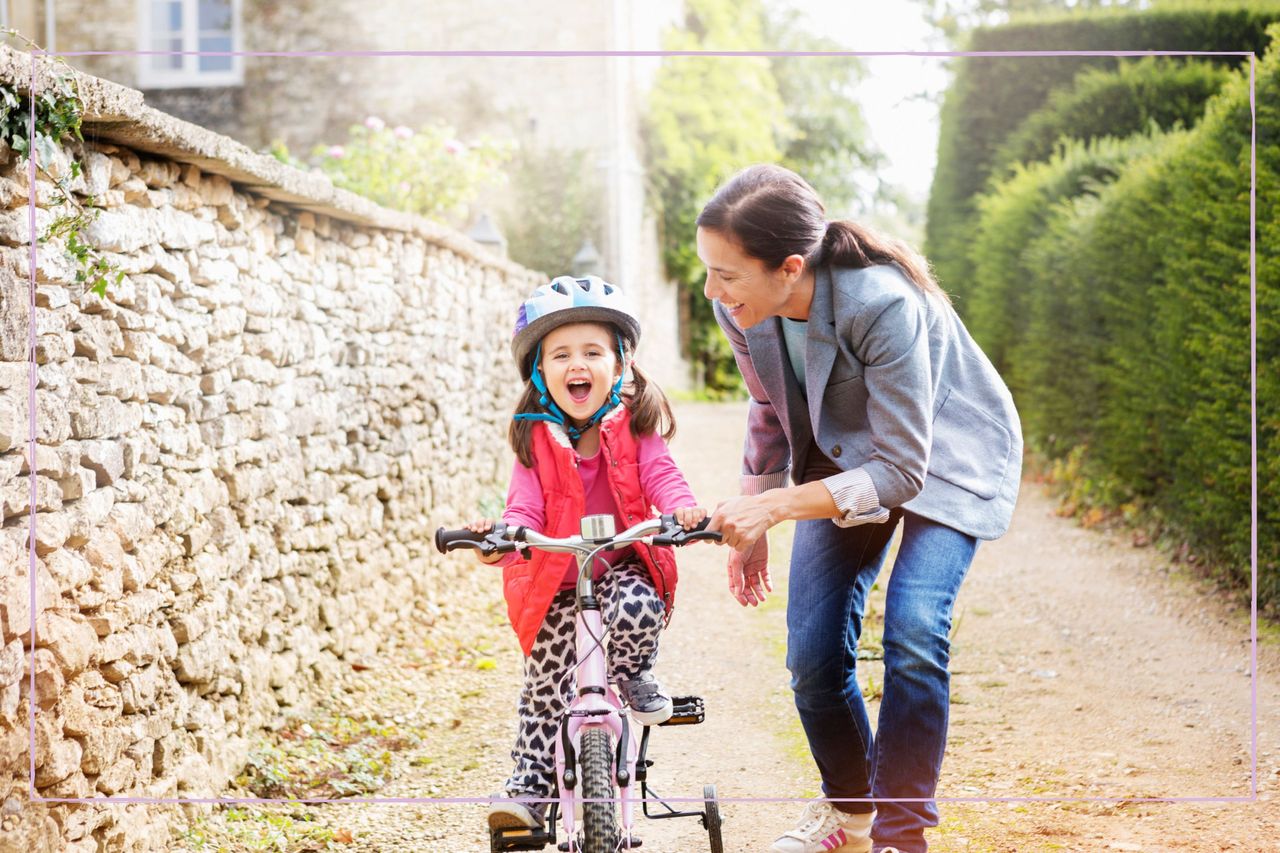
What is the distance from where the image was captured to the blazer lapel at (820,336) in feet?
8.71

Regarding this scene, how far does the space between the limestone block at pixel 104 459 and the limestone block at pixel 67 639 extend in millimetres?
367

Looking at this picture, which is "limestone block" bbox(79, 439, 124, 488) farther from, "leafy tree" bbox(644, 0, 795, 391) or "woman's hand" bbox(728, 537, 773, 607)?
"leafy tree" bbox(644, 0, 795, 391)

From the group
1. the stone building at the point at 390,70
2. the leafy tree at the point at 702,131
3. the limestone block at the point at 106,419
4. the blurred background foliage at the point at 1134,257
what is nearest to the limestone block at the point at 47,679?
the limestone block at the point at 106,419

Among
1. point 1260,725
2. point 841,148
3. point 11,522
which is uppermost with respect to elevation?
point 841,148

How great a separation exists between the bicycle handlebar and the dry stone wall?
1001 mm

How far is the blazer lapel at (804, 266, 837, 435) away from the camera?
266 cm

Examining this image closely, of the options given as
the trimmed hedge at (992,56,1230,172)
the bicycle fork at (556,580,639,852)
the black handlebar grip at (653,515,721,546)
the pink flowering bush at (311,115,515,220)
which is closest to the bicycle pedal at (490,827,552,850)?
the bicycle fork at (556,580,639,852)

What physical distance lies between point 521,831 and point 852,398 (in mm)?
1230

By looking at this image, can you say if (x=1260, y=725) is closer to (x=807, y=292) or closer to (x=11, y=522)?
(x=807, y=292)

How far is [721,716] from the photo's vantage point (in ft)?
13.4

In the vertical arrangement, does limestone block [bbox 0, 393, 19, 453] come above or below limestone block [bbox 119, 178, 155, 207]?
below

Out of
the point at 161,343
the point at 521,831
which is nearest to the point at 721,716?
the point at 521,831

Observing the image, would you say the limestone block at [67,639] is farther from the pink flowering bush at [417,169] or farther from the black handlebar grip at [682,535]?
the pink flowering bush at [417,169]

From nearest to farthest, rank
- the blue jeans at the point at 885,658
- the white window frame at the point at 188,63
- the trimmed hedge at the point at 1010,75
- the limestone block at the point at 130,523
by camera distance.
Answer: the blue jeans at the point at 885,658
the limestone block at the point at 130,523
the trimmed hedge at the point at 1010,75
the white window frame at the point at 188,63
